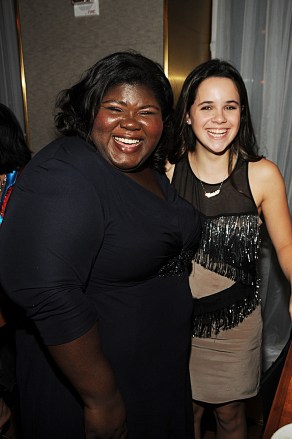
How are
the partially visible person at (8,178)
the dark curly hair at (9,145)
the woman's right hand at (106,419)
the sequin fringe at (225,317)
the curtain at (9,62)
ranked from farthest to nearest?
1. the curtain at (9,62)
2. the dark curly hair at (9,145)
3. the partially visible person at (8,178)
4. the sequin fringe at (225,317)
5. the woman's right hand at (106,419)


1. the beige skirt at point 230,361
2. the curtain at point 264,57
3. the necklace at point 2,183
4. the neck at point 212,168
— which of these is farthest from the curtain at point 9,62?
the beige skirt at point 230,361

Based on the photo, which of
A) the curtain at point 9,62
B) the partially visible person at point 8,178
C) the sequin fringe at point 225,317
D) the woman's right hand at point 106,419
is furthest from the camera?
the curtain at point 9,62

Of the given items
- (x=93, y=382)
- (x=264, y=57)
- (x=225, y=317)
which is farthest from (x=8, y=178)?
(x=264, y=57)

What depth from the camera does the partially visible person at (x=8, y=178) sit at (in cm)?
220

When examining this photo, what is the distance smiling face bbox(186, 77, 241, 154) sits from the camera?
5.49ft

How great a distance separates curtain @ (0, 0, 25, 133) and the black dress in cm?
254

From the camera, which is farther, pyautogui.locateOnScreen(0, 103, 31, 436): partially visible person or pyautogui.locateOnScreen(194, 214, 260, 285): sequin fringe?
pyautogui.locateOnScreen(0, 103, 31, 436): partially visible person

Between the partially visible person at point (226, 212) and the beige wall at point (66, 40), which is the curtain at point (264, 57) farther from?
the partially visible person at point (226, 212)

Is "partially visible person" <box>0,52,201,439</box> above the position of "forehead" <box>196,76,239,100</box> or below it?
below

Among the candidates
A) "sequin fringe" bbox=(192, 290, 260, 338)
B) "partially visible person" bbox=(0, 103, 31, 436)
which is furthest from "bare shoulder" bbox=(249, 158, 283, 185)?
"partially visible person" bbox=(0, 103, 31, 436)

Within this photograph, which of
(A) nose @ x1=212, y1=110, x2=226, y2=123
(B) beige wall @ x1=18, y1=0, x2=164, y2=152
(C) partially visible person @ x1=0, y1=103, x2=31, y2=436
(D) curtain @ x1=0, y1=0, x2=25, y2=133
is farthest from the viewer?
(D) curtain @ x1=0, y1=0, x2=25, y2=133

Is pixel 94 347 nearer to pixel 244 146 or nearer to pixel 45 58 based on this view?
pixel 244 146

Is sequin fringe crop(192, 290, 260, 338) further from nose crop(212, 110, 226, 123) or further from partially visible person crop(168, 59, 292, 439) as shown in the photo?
nose crop(212, 110, 226, 123)

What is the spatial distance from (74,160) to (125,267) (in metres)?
0.28
